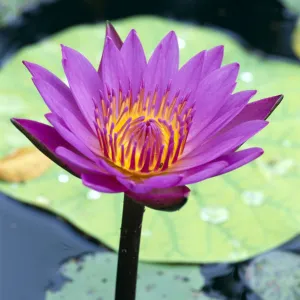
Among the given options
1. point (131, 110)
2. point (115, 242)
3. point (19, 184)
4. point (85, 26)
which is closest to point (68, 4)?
point (85, 26)

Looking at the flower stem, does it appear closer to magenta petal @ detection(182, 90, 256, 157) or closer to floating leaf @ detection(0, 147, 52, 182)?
magenta petal @ detection(182, 90, 256, 157)

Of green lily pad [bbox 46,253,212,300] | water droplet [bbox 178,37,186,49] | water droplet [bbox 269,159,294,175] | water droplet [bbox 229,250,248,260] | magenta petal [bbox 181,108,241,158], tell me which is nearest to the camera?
magenta petal [bbox 181,108,241,158]

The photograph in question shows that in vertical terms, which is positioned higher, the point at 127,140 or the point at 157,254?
the point at 127,140

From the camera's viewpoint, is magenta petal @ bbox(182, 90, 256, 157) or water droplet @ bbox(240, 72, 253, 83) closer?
magenta petal @ bbox(182, 90, 256, 157)

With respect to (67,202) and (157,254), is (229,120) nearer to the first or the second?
(157,254)

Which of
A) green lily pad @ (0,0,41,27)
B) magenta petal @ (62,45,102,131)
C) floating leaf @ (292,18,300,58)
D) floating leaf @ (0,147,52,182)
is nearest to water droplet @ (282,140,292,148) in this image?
floating leaf @ (292,18,300,58)

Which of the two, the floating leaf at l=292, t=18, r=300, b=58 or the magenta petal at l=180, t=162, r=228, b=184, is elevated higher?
the floating leaf at l=292, t=18, r=300, b=58
